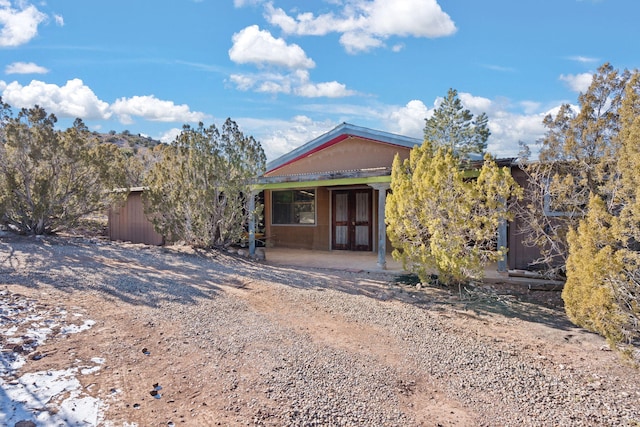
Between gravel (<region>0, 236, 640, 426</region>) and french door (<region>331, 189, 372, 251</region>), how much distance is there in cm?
496

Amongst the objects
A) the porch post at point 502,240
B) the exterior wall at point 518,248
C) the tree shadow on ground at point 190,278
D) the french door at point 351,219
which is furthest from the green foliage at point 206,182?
the exterior wall at point 518,248

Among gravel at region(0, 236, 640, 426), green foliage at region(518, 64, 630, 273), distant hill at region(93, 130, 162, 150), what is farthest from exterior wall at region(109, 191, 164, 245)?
distant hill at region(93, 130, 162, 150)

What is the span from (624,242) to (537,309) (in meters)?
2.35

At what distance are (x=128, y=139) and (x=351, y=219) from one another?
45.8 metres

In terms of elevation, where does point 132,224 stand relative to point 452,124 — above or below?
below

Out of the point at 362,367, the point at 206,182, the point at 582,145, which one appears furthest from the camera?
the point at 206,182

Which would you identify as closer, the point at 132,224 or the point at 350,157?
the point at 350,157

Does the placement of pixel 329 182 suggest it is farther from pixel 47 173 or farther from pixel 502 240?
pixel 47 173

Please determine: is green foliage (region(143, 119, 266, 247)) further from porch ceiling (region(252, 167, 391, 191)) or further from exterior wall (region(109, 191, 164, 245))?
exterior wall (region(109, 191, 164, 245))

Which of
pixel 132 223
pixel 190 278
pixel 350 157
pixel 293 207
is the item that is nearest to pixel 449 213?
pixel 190 278

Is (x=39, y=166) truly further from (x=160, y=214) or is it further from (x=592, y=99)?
(x=592, y=99)

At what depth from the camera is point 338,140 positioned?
11680 millimetres

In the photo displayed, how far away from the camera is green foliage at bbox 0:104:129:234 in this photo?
1023 centimetres

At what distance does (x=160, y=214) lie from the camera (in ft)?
33.3
